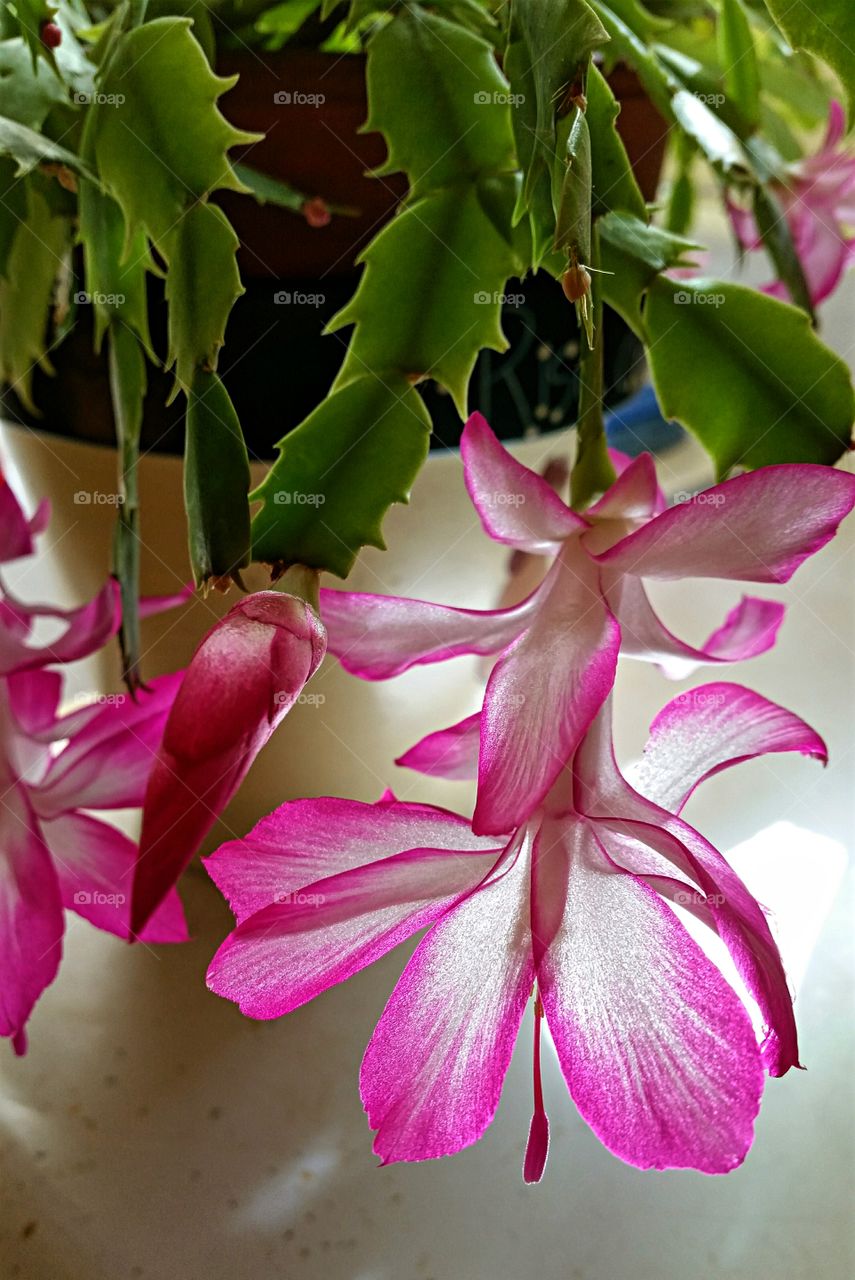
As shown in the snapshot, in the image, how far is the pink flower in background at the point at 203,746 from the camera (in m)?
0.34

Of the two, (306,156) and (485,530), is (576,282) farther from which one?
(306,156)

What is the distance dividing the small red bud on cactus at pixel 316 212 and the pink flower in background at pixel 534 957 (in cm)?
33

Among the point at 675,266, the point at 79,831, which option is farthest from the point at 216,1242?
the point at 675,266

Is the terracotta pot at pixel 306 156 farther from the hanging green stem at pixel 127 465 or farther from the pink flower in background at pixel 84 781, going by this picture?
the pink flower in background at pixel 84 781

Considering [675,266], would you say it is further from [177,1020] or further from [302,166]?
[177,1020]

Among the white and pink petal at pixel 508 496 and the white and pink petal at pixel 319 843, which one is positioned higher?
the white and pink petal at pixel 508 496

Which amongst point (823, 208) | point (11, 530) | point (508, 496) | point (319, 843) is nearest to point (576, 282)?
point (508, 496)

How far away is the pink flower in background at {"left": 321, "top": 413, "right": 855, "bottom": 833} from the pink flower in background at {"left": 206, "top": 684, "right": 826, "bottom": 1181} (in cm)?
3

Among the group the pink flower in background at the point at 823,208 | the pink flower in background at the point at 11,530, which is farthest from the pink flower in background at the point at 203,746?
the pink flower in background at the point at 823,208

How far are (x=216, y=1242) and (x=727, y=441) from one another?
419mm

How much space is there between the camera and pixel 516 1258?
51cm

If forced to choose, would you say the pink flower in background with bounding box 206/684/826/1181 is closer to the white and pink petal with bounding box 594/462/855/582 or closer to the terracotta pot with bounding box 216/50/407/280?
the white and pink petal with bounding box 594/462/855/582

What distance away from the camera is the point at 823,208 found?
2.48 feet

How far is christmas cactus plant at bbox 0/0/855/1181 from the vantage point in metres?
0.34
